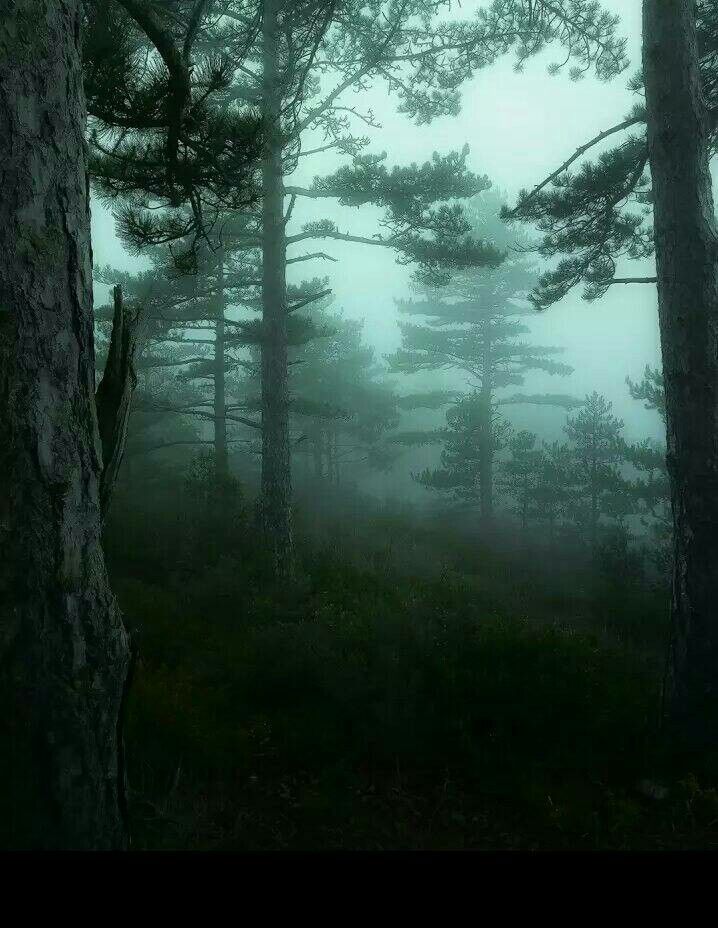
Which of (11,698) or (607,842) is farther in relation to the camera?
(607,842)

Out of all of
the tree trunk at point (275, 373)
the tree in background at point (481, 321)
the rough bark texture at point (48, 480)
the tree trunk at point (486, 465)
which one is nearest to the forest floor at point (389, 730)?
the rough bark texture at point (48, 480)

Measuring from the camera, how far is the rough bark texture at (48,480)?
226 cm

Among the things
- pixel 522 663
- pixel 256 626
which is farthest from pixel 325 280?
pixel 522 663

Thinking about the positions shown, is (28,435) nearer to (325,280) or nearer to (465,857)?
(465,857)

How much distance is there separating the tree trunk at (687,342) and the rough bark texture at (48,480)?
4.04 metres

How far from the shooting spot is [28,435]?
227cm

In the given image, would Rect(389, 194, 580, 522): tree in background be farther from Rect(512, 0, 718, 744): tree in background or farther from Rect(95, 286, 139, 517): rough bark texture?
Rect(95, 286, 139, 517): rough bark texture

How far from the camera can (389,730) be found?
4.15m

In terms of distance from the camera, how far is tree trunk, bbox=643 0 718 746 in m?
4.32

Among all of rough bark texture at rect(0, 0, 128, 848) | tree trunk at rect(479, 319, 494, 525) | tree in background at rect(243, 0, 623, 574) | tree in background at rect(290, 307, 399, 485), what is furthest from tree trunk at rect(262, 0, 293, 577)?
tree in background at rect(290, 307, 399, 485)

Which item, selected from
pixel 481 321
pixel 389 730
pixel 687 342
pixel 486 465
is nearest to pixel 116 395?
pixel 389 730

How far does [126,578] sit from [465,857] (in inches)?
284

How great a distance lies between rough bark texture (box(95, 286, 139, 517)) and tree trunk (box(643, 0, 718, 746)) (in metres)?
4.01

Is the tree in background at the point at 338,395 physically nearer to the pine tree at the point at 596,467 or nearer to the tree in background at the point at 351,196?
→ the pine tree at the point at 596,467
